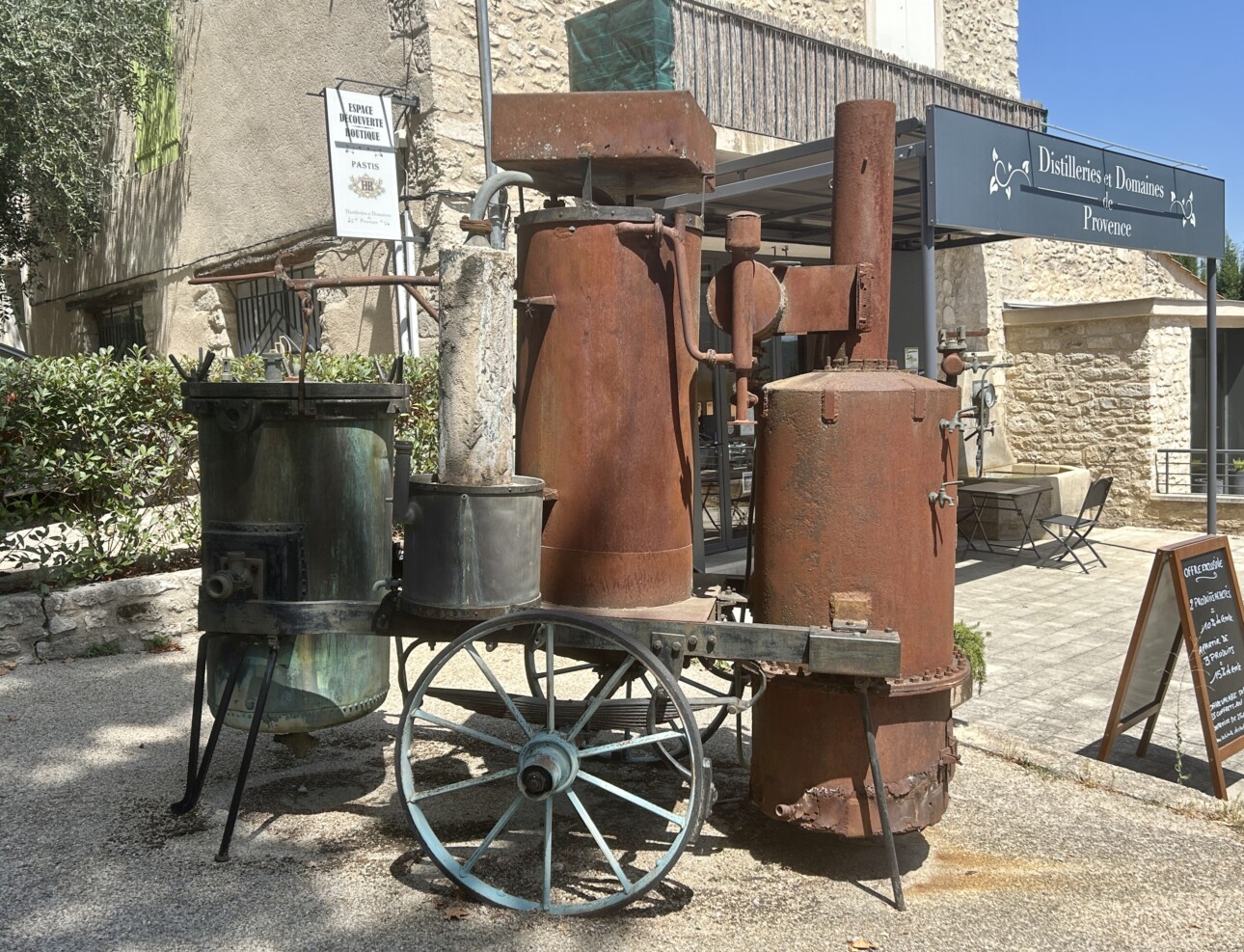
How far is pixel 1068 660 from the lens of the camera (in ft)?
22.0

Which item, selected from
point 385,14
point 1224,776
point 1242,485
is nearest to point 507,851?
point 1224,776

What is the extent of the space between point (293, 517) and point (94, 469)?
3.21 metres

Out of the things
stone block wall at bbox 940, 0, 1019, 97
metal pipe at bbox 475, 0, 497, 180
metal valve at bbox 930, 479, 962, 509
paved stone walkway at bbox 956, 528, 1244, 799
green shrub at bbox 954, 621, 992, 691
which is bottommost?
paved stone walkway at bbox 956, 528, 1244, 799

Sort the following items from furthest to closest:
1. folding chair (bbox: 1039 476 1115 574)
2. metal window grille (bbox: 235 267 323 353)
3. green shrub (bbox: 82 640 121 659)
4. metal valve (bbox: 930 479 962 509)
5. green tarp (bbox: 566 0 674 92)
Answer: metal window grille (bbox: 235 267 323 353) < folding chair (bbox: 1039 476 1115 574) < green tarp (bbox: 566 0 674 92) < green shrub (bbox: 82 640 121 659) < metal valve (bbox: 930 479 962 509)

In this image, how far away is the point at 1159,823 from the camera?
3857 millimetres

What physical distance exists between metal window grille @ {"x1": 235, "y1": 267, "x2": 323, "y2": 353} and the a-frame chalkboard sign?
7.98m

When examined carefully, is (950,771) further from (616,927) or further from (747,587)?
(616,927)

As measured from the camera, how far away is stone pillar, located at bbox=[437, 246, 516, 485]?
307 cm

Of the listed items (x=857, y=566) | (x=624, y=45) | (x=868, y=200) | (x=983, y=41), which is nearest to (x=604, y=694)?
(x=857, y=566)

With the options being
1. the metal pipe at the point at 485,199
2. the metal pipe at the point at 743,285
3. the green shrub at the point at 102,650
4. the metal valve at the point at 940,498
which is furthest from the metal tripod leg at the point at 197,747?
the green shrub at the point at 102,650

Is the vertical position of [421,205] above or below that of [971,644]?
above

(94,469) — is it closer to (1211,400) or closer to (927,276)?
(927,276)

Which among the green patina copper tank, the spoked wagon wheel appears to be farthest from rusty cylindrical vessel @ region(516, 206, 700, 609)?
the green patina copper tank

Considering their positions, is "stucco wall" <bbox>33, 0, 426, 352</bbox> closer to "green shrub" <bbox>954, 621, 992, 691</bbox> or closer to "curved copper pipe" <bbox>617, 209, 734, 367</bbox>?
"green shrub" <bbox>954, 621, 992, 691</bbox>
